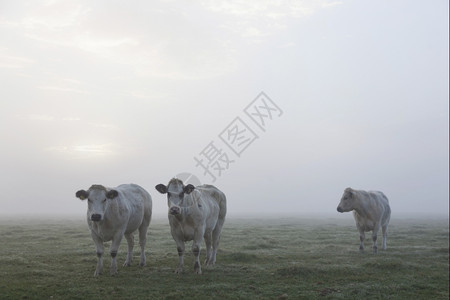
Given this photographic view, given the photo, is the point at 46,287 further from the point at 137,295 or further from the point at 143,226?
Answer: the point at 143,226

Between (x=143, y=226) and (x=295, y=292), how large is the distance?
645 centimetres

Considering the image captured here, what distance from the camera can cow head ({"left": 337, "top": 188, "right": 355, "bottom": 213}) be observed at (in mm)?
19609

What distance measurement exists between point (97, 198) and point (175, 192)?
2279mm

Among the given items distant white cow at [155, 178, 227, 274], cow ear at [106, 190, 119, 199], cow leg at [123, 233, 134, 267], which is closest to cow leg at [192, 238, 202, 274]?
distant white cow at [155, 178, 227, 274]

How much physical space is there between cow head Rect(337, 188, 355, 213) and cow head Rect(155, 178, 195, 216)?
10212 millimetres

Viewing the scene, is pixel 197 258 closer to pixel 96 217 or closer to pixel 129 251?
pixel 129 251

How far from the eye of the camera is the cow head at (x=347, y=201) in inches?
772

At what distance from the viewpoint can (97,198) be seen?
11.4 metres

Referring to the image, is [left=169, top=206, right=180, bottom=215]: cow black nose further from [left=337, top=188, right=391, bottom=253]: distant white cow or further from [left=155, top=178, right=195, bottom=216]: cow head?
[left=337, top=188, right=391, bottom=253]: distant white cow

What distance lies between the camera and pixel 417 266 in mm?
14836

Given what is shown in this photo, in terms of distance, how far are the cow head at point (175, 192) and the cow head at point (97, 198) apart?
1557mm

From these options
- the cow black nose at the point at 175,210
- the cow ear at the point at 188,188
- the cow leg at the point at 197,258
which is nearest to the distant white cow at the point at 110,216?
the cow black nose at the point at 175,210

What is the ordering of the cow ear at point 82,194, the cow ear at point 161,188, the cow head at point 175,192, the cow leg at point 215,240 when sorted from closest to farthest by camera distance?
the cow ear at point 82,194
the cow head at point 175,192
the cow ear at point 161,188
the cow leg at point 215,240

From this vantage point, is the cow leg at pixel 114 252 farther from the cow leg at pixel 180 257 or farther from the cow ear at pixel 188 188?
the cow ear at pixel 188 188
